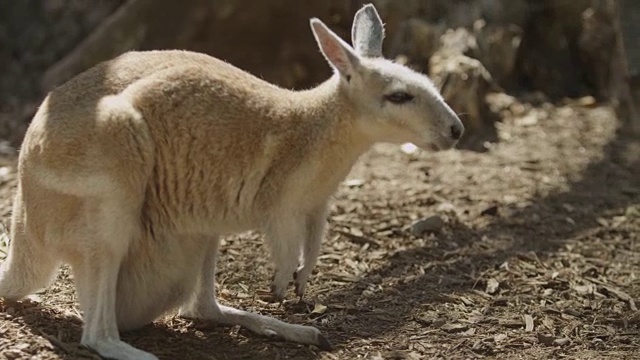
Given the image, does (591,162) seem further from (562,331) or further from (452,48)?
(562,331)

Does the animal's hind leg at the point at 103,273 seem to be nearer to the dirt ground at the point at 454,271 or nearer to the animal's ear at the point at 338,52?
the dirt ground at the point at 454,271

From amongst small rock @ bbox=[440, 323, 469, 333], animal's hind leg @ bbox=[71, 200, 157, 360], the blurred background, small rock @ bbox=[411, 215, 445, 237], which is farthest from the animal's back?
the blurred background

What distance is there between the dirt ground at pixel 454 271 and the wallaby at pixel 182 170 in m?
0.24

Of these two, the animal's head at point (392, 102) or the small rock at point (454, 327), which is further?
the small rock at point (454, 327)

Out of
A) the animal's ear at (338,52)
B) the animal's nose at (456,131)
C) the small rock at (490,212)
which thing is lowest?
the small rock at (490,212)

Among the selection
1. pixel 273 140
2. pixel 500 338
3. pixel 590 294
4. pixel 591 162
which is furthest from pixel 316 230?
pixel 591 162

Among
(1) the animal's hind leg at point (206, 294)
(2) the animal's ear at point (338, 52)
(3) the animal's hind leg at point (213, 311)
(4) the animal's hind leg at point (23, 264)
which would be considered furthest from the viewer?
(1) the animal's hind leg at point (206, 294)

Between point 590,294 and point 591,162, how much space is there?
8.48ft

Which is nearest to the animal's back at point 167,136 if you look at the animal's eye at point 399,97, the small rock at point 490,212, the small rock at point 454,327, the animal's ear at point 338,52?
the animal's ear at point 338,52

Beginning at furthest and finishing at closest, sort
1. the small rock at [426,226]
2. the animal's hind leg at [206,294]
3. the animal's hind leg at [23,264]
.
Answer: the small rock at [426,226] < the animal's hind leg at [206,294] < the animal's hind leg at [23,264]

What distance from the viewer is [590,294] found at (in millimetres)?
5496

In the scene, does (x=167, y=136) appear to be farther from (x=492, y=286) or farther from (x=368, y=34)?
(x=492, y=286)

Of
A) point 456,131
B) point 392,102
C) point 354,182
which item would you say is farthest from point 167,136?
point 354,182

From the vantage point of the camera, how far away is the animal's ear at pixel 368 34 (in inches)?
197
